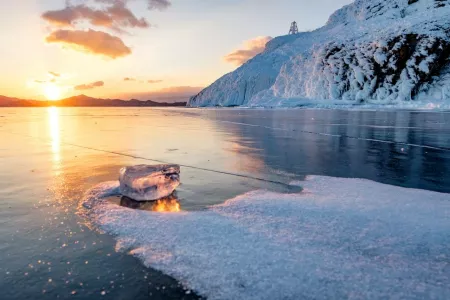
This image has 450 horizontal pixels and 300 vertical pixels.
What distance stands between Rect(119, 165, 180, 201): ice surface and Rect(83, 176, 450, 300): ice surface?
0.35m

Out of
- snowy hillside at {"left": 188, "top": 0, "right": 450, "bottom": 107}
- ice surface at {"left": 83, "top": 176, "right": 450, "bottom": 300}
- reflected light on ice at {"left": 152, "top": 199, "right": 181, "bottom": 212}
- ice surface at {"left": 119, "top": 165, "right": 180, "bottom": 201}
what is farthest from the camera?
snowy hillside at {"left": 188, "top": 0, "right": 450, "bottom": 107}

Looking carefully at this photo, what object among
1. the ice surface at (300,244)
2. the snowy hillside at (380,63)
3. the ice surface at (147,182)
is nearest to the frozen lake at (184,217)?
the ice surface at (300,244)

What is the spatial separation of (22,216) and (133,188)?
1.19m

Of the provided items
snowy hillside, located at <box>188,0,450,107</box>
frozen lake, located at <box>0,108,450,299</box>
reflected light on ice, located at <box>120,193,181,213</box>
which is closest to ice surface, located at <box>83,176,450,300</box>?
frozen lake, located at <box>0,108,450,299</box>

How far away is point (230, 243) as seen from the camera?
8.42ft

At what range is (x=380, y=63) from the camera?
66312 millimetres

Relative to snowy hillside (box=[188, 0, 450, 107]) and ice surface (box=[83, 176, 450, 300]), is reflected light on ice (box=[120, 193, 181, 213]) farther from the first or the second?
snowy hillside (box=[188, 0, 450, 107])

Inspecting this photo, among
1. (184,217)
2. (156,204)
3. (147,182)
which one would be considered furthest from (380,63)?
(184,217)

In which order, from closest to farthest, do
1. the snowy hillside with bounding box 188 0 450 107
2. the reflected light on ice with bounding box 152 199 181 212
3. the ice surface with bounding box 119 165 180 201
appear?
1. the reflected light on ice with bounding box 152 199 181 212
2. the ice surface with bounding box 119 165 180 201
3. the snowy hillside with bounding box 188 0 450 107

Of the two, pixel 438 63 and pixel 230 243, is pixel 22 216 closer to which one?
pixel 230 243

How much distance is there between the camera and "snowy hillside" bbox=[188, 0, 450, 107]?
196ft

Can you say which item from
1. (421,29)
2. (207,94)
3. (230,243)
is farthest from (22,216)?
(207,94)

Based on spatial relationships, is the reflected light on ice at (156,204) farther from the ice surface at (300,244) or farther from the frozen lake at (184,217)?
the ice surface at (300,244)

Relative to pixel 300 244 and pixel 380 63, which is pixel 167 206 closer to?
pixel 300 244
